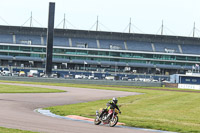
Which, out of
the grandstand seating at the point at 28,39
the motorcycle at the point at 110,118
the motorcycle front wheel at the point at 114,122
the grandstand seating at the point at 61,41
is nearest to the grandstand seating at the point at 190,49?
the grandstand seating at the point at 61,41

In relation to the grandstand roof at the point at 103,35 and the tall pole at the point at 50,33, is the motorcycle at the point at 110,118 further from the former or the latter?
the grandstand roof at the point at 103,35

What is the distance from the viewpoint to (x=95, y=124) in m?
24.2

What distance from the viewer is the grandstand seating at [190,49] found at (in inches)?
5984

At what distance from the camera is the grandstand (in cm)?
14362

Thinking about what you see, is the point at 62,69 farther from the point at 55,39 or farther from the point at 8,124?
the point at 8,124

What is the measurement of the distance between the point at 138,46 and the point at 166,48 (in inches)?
413

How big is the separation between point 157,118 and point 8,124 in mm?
11463

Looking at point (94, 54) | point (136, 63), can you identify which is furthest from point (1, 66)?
point (136, 63)

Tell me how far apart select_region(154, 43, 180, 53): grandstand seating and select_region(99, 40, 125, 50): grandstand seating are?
43.1ft

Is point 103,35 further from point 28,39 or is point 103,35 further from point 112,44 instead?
point 28,39

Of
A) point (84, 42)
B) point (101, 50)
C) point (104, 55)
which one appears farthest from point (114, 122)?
point (84, 42)

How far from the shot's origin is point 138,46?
152 m

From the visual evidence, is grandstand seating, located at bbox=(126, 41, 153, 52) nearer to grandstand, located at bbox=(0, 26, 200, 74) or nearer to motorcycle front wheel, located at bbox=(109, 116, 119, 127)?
grandstand, located at bbox=(0, 26, 200, 74)

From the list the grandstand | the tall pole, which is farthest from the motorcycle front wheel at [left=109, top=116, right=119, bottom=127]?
the grandstand
